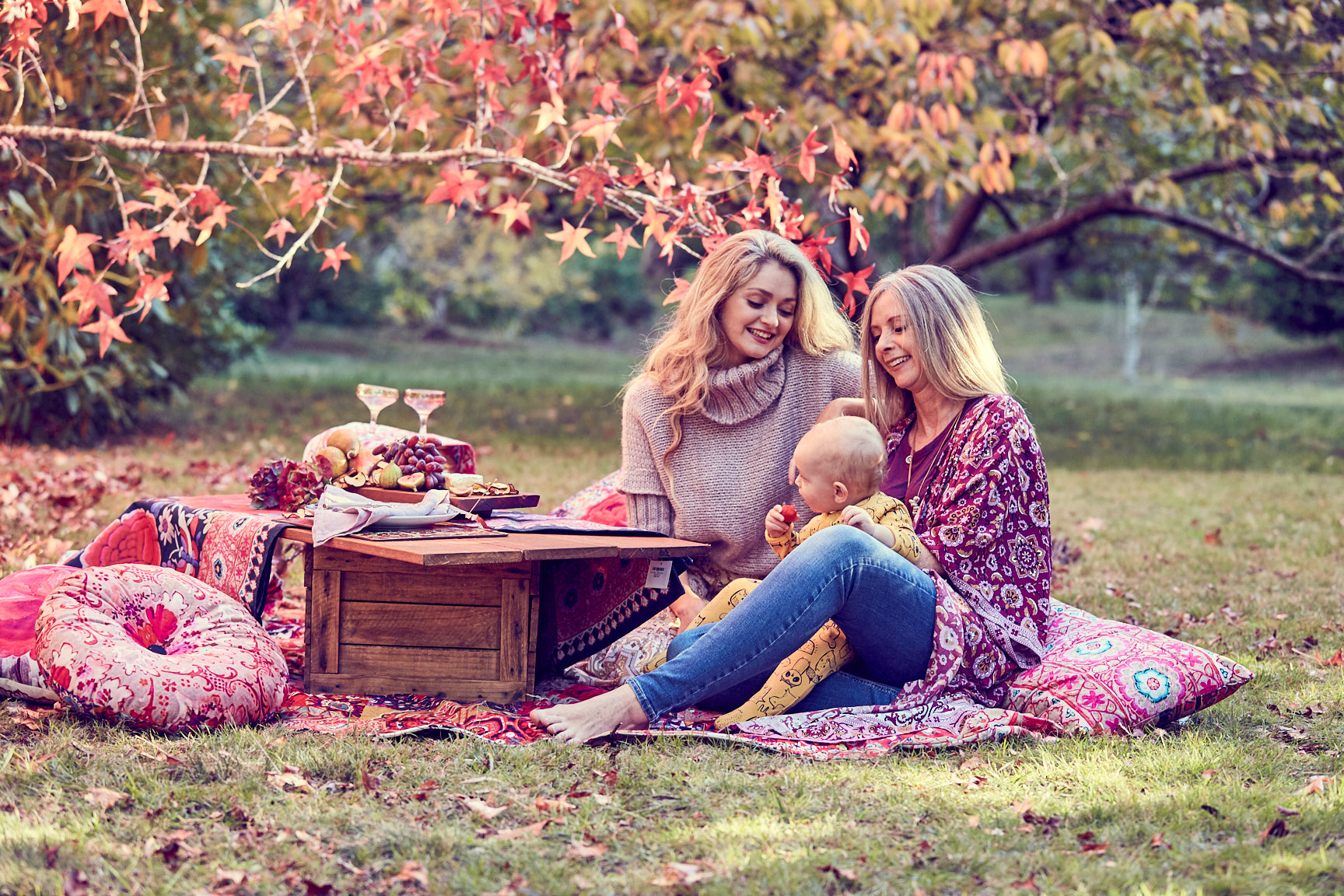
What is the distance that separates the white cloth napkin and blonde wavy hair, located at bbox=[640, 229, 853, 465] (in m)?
0.81

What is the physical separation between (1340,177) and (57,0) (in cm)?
944

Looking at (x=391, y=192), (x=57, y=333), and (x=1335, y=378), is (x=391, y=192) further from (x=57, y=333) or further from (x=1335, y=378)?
(x=1335, y=378)

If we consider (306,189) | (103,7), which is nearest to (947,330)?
(306,189)

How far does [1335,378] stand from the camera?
82.8ft

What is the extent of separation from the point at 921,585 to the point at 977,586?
225 millimetres

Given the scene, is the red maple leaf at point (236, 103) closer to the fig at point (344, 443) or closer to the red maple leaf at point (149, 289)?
the red maple leaf at point (149, 289)

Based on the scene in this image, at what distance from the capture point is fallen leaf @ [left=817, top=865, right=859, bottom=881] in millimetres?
2547

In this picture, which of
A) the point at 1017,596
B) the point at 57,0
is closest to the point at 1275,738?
the point at 1017,596

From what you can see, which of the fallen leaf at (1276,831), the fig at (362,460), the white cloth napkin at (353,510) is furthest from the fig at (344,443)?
the fallen leaf at (1276,831)

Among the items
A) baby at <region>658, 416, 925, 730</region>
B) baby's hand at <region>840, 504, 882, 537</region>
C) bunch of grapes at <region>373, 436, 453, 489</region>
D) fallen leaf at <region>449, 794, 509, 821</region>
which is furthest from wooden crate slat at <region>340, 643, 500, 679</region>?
baby's hand at <region>840, 504, 882, 537</region>

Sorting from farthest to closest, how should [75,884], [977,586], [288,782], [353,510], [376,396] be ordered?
1. [376,396]
2. [353,510]
3. [977,586]
4. [288,782]
5. [75,884]

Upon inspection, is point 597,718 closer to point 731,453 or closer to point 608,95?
point 731,453

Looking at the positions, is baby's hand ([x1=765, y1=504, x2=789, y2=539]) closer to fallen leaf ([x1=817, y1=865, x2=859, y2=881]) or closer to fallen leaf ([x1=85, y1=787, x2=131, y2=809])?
fallen leaf ([x1=817, y1=865, x2=859, y2=881])

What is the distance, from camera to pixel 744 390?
4.19 m
